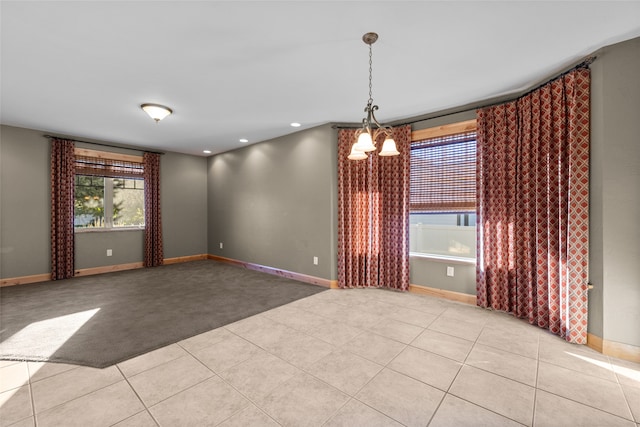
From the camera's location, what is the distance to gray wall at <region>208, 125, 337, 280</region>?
4383 mm

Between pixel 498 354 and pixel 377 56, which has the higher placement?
pixel 377 56

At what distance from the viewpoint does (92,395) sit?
1799mm

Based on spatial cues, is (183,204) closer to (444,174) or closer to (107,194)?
(107,194)

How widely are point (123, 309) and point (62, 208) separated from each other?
112 inches

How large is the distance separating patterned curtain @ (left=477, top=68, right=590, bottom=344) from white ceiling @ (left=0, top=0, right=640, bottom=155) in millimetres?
359

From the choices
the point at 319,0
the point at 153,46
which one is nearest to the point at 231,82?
the point at 153,46

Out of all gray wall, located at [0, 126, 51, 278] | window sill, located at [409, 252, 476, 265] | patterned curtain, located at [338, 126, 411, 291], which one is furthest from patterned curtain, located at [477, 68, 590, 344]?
gray wall, located at [0, 126, 51, 278]

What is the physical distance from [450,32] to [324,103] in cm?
170

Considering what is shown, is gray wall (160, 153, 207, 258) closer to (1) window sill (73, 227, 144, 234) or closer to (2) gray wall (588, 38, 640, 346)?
(1) window sill (73, 227, 144, 234)

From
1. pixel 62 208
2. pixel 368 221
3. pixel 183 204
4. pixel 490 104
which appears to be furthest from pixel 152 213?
pixel 490 104

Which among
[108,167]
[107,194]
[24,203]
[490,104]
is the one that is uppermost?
[490,104]

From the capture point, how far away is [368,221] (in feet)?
13.9

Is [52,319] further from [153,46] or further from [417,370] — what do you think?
[417,370]

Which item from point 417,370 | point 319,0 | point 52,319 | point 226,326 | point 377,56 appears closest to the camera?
point 319,0
